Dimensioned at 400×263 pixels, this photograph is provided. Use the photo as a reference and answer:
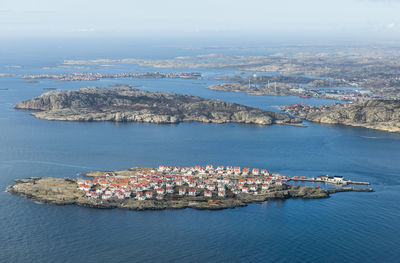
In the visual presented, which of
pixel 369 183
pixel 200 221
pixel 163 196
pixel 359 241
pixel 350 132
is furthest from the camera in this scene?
pixel 350 132

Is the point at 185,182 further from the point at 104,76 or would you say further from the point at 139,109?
the point at 104,76

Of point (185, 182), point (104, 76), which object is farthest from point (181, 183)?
point (104, 76)

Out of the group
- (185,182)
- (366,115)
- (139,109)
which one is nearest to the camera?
(185,182)

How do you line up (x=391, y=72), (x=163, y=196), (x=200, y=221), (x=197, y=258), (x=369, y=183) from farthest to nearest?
(x=391, y=72) → (x=369, y=183) → (x=163, y=196) → (x=200, y=221) → (x=197, y=258)

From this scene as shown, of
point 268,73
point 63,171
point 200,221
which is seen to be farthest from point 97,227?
point 268,73

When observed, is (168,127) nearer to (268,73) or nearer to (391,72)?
(268,73)

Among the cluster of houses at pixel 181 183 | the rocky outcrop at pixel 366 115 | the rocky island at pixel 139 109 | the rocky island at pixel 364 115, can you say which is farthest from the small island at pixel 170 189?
the rocky island at pixel 139 109

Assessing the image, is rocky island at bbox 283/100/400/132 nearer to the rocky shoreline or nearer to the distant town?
the rocky shoreline
